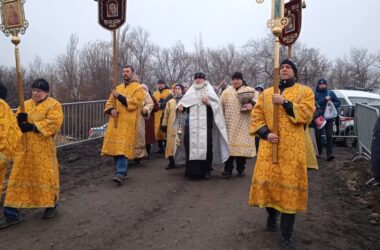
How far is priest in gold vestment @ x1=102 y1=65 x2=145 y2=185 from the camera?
714 centimetres

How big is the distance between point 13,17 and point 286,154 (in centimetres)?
388

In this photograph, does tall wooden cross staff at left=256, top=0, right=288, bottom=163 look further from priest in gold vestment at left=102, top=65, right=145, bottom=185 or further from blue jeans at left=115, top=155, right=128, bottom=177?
blue jeans at left=115, top=155, right=128, bottom=177

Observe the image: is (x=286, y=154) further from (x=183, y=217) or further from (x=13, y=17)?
(x=13, y=17)

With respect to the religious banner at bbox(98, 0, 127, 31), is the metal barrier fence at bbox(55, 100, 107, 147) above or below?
below

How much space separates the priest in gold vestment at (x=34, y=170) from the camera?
5160 millimetres

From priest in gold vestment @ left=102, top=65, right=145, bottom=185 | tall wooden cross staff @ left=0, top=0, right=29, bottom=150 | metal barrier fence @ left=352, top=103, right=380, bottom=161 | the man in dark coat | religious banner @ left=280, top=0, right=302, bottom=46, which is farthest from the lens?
the man in dark coat

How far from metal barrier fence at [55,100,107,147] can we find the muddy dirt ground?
2.70 metres

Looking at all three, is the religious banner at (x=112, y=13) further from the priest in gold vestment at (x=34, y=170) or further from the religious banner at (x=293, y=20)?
the religious banner at (x=293, y=20)

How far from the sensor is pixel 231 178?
784 centimetres

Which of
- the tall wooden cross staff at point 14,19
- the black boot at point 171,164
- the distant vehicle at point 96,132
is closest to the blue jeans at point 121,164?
the black boot at point 171,164

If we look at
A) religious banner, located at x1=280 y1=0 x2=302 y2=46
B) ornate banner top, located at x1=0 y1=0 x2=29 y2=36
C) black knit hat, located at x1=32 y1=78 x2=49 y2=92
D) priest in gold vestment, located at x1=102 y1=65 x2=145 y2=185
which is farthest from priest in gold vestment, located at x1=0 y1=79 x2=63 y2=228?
religious banner, located at x1=280 y1=0 x2=302 y2=46

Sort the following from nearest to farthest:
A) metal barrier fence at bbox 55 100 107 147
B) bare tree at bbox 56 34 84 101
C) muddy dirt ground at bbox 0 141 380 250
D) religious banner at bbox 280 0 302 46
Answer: muddy dirt ground at bbox 0 141 380 250
religious banner at bbox 280 0 302 46
metal barrier fence at bbox 55 100 107 147
bare tree at bbox 56 34 84 101

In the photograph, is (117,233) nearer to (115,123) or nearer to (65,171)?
(115,123)

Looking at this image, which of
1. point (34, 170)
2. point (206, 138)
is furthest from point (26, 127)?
point (206, 138)
